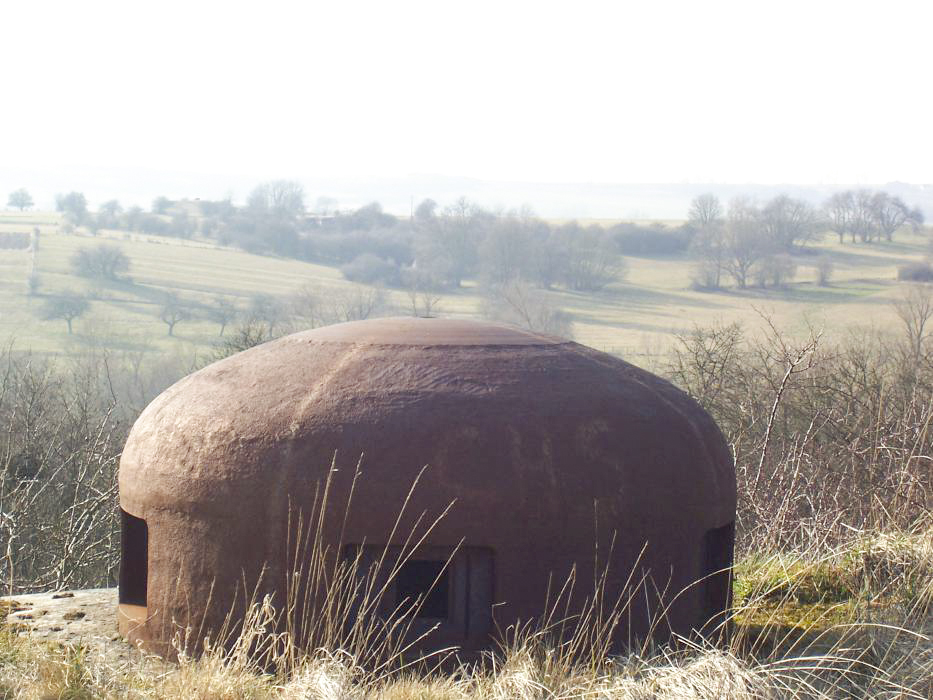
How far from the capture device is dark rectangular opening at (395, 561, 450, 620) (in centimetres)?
525

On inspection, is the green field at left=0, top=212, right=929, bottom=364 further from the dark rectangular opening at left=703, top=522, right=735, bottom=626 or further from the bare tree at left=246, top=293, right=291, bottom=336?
the dark rectangular opening at left=703, top=522, right=735, bottom=626

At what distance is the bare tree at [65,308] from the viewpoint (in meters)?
43.2

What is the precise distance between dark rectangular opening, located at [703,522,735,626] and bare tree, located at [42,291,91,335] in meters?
39.5

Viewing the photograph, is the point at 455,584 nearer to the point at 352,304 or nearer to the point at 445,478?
the point at 445,478

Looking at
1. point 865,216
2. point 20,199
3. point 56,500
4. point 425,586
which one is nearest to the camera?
A: point 425,586

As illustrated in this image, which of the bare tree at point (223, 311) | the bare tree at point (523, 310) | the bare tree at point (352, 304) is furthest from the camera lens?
the bare tree at point (223, 311)

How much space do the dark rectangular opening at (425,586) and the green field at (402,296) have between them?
923 inches

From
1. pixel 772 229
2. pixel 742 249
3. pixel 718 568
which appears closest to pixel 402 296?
pixel 742 249

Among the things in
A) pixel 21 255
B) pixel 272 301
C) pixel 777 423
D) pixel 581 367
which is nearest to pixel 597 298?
pixel 272 301

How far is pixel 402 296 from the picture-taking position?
4638 centimetres

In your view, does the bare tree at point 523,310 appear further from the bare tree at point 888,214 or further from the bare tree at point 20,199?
the bare tree at point 20,199

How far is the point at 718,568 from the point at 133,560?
9.35 ft

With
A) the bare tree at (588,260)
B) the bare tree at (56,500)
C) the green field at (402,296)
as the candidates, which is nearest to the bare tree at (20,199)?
the green field at (402,296)

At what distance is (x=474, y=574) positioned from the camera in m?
4.84
